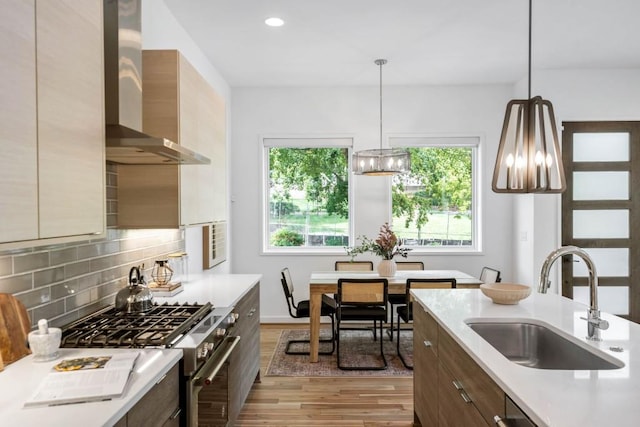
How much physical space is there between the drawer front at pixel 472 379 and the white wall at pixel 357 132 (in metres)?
3.33

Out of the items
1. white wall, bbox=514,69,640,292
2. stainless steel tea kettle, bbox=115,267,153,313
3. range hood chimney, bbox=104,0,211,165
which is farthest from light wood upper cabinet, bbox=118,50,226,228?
white wall, bbox=514,69,640,292

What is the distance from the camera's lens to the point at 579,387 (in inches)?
48.0

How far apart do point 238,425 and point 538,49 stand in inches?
163

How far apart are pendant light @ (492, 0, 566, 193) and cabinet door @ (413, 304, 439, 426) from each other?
0.83 m

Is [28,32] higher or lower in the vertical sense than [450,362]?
higher

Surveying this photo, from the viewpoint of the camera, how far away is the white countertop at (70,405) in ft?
3.61

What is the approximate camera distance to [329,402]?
312 centimetres

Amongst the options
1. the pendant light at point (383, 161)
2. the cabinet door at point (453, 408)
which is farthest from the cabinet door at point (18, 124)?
the pendant light at point (383, 161)

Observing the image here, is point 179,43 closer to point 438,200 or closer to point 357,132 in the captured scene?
point 357,132

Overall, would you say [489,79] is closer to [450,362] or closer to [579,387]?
[450,362]

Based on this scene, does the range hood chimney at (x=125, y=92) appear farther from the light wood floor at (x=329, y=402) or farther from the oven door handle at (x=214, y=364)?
the light wood floor at (x=329, y=402)

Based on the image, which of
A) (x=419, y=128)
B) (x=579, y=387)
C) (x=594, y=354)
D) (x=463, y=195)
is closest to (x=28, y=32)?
(x=579, y=387)

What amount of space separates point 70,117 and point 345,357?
129 inches

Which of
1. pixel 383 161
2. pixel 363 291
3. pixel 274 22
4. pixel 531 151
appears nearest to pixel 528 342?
pixel 531 151
